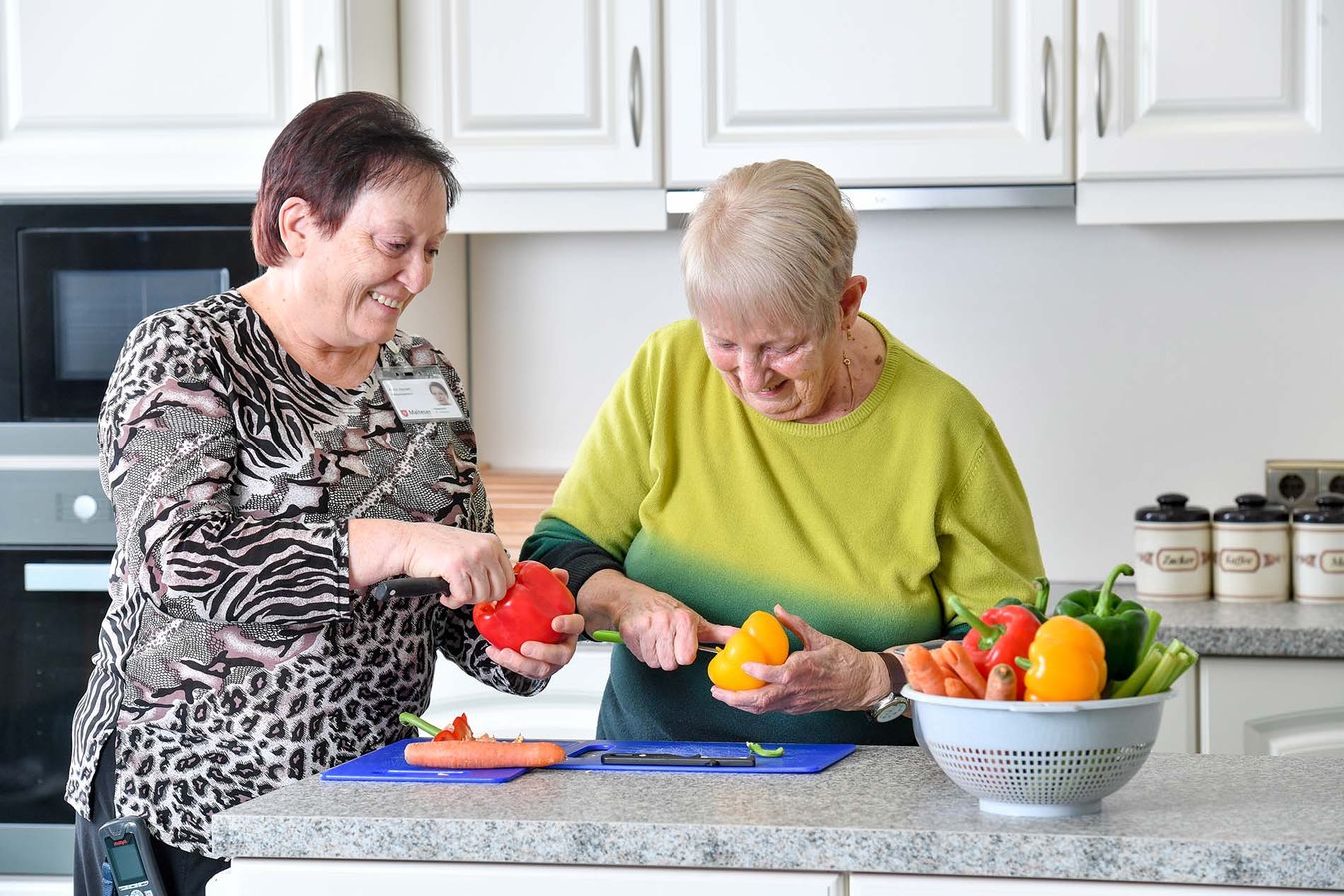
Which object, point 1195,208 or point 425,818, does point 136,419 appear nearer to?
point 425,818

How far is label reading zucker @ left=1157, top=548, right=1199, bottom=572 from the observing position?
2.57m

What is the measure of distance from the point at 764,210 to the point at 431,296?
55.2 inches

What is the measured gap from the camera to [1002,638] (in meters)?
1.26

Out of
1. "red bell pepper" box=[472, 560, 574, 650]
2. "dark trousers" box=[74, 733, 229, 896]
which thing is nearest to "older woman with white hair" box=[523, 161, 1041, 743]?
"red bell pepper" box=[472, 560, 574, 650]

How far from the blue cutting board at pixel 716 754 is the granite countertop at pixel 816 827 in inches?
1.0

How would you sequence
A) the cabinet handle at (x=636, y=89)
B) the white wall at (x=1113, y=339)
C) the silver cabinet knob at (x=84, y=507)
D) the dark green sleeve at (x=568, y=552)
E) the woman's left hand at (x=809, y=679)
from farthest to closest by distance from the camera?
the white wall at (x=1113, y=339) < the cabinet handle at (x=636, y=89) < the silver cabinet knob at (x=84, y=507) < the dark green sleeve at (x=568, y=552) < the woman's left hand at (x=809, y=679)

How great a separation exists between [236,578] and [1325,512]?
184 cm

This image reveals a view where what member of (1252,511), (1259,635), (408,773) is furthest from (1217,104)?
(408,773)

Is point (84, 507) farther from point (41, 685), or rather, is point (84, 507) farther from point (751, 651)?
point (751, 651)

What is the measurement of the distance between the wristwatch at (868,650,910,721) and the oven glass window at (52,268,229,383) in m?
1.42

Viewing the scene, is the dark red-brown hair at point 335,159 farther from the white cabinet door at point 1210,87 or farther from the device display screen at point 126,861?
the white cabinet door at point 1210,87

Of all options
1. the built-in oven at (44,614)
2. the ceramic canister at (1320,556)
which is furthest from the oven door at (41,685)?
the ceramic canister at (1320,556)

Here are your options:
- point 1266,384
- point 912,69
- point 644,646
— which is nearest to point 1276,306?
point 1266,384

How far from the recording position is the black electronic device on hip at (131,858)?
1.50m
